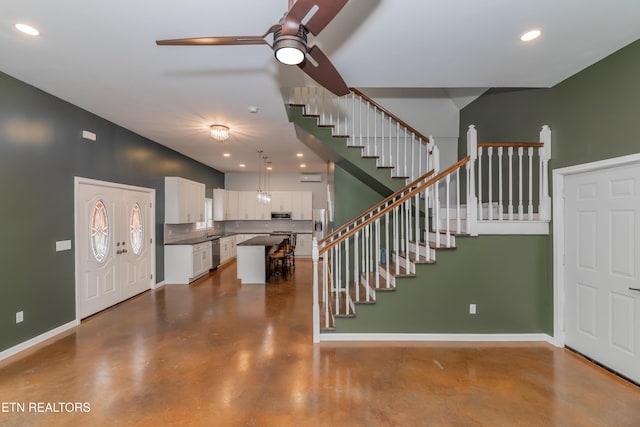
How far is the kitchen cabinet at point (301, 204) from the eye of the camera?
9711 mm

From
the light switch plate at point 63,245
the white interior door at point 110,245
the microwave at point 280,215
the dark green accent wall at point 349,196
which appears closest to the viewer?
the light switch plate at point 63,245

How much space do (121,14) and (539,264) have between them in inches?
188

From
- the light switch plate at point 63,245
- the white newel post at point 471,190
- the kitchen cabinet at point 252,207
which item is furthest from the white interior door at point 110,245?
the white newel post at point 471,190

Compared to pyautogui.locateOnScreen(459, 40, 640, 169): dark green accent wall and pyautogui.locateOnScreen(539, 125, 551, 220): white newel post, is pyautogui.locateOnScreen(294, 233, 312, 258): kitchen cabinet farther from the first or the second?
pyautogui.locateOnScreen(539, 125, 551, 220): white newel post

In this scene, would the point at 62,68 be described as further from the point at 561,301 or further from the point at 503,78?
the point at 561,301

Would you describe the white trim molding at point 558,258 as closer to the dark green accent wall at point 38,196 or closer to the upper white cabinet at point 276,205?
the dark green accent wall at point 38,196

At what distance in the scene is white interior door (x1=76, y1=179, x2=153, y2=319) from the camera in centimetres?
409

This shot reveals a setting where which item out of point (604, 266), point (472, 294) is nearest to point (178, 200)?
point (472, 294)

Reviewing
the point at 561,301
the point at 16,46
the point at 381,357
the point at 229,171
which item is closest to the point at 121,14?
the point at 16,46

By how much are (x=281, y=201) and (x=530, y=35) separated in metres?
7.99

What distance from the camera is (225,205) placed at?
9203 millimetres

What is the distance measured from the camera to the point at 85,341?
3.48 meters

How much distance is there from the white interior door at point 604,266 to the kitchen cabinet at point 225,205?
8156 mm

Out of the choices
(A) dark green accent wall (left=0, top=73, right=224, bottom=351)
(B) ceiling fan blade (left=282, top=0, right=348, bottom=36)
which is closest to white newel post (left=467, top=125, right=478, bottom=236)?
(B) ceiling fan blade (left=282, top=0, right=348, bottom=36)
